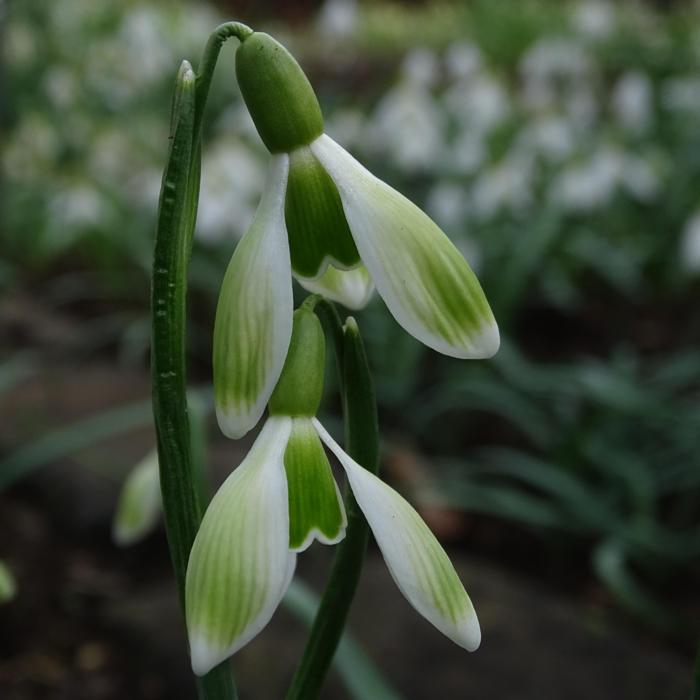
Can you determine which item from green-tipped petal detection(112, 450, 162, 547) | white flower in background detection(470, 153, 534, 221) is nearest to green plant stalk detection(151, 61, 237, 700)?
green-tipped petal detection(112, 450, 162, 547)

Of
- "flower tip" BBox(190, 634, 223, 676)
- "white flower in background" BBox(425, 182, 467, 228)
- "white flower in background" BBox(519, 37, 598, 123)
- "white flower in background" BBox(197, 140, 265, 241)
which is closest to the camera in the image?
"flower tip" BBox(190, 634, 223, 676)

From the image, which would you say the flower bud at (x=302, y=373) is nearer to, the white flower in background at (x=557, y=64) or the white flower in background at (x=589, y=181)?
the white flower in background at (x=589, y=181)

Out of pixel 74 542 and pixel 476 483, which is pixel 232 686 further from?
pixel 476 483

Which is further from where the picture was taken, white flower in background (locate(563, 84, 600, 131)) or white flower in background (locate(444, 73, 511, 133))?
white flower in background (locate(563, 84, 600, 131))

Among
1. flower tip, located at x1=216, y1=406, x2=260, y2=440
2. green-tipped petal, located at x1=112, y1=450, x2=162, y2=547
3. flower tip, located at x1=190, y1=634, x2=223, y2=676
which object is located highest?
flower tip, located at x1=216, y1=406, x2=260, y2=440

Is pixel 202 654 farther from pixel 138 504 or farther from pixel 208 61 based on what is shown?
pixel 138 504

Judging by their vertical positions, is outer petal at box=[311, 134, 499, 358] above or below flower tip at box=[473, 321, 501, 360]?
above

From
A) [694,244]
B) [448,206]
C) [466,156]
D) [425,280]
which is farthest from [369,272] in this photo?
[466,156]

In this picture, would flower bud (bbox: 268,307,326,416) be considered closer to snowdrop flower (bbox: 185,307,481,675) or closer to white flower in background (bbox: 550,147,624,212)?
snowdrop flower (bbox: 185,307,481,675)
